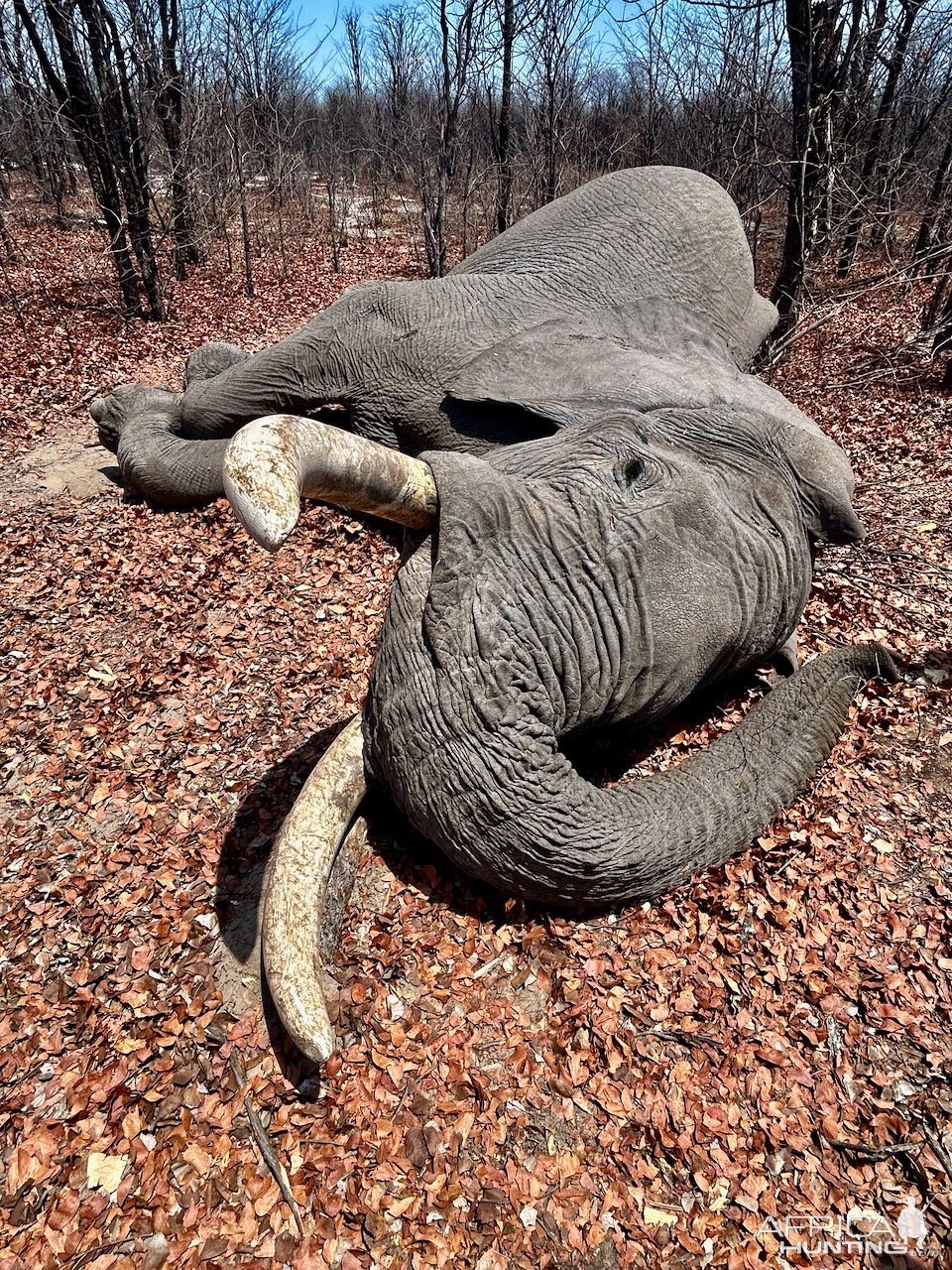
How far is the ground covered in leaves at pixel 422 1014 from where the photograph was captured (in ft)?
7.19

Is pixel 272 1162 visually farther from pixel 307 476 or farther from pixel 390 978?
pixel 307 476

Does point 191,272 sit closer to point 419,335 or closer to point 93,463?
point 93,463

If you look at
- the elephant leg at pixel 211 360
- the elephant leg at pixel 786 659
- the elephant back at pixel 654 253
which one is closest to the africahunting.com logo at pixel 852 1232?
the elephant leg at pixel 786 659

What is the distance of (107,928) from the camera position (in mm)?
2965

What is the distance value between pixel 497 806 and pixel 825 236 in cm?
774

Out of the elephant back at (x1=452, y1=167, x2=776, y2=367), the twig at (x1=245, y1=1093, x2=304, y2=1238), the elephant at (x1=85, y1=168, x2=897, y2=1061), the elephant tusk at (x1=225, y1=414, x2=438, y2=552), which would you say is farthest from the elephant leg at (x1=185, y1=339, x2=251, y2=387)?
the twig at (x1=245, y1=1093, x2=304, y2=1238)

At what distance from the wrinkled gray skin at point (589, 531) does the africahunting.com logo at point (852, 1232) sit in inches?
40.1

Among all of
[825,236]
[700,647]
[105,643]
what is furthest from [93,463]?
[825,236]

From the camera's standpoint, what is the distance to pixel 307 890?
228 centimetres

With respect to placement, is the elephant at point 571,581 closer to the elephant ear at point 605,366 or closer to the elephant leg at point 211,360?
the elephant ear at point 605,366

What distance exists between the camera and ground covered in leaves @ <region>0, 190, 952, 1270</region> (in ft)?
7.19

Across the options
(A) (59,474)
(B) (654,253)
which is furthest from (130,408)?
(B) (654,253)

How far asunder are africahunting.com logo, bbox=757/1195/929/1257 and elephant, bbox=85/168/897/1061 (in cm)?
102

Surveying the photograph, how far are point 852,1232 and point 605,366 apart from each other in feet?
10.9
